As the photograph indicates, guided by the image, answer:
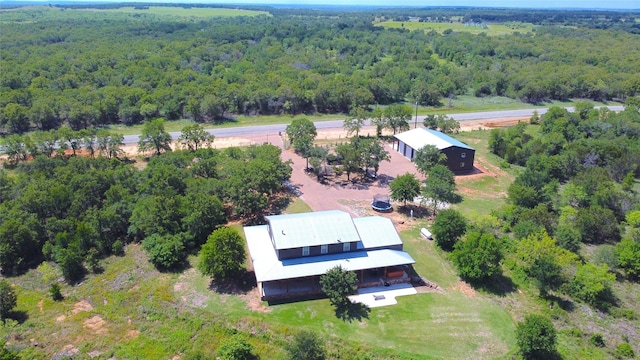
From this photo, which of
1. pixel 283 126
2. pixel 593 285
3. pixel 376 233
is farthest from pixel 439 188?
pixel 283 126

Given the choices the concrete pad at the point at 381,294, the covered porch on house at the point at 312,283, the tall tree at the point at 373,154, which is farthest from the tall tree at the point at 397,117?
the concrete pad at the point at 381,294

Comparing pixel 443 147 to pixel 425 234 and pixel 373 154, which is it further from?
pixel 425 234

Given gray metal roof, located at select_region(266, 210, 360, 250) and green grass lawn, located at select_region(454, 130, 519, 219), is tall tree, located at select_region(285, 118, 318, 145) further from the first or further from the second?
gray metal roof, located at select_region(266, 210, 360, 250)

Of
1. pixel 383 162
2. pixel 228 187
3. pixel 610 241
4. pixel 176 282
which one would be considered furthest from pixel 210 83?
pixel 610 241

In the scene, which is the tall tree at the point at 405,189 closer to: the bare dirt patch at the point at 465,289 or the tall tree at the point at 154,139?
the bare dirt patch at the point at 465,289

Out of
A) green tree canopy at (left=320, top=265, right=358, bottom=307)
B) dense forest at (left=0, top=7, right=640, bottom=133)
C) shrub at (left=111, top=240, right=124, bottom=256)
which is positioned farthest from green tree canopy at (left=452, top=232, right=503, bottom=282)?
dense forest at (left=0, top=7, right=640, bottom=133)

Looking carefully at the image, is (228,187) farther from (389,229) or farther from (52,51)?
(52,51)
